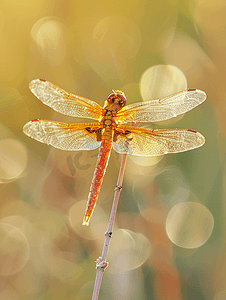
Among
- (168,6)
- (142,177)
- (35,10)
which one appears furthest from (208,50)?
(35,10)

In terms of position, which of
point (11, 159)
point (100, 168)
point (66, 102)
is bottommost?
point (100, 168)

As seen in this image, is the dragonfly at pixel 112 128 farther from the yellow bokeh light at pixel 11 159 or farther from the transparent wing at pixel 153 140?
the yellow bokeh light at pixel 11 159

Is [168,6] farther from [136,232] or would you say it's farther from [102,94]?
[136,232]

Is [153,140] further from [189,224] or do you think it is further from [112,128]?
[189,224]

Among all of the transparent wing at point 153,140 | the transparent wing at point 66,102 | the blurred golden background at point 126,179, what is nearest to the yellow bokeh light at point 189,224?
the blurred golden background at point 126,179

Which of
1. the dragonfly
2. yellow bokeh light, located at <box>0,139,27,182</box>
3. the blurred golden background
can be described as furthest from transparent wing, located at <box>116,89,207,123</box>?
yellow bokeh light, located at <box>0,139,27,182</box>

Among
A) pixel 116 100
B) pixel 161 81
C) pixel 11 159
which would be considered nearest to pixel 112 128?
pixel 116 100
